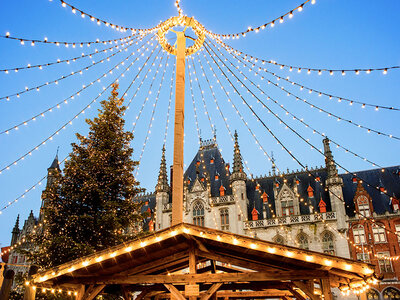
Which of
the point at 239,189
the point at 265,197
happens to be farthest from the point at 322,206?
the point at 239,189

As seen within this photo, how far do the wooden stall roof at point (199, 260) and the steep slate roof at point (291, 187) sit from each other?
22.0 meters

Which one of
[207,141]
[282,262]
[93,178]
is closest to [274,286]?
[282,262]

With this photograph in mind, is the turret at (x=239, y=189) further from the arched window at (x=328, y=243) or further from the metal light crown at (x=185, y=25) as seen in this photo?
the metal light crown at (x=185, y=25)

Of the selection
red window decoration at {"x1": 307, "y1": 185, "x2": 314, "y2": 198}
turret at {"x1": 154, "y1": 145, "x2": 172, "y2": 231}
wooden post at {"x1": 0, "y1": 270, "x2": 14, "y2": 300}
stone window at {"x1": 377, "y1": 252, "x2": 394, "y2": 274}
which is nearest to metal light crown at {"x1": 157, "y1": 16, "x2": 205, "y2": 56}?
wooden post at {"x1": 0, "y1": 270, "x2": 14, "y2": 300}

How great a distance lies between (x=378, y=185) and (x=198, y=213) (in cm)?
1748

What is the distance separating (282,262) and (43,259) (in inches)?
422

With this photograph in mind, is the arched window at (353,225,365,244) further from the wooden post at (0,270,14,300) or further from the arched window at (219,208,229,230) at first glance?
the wooden post at (0,270,14,300)

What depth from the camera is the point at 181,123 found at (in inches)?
353

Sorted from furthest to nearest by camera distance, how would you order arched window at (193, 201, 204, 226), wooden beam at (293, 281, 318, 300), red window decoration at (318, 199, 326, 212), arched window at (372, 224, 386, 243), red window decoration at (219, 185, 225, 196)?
red window decoration at (219, 185, 225, 196)
arched window at (193, 201, 204, 226)
red window decoration at (318, 199, 326, 212)
arched window at (372, 224, 386, 243)
wooden beam at (293, 281, 318, 300)

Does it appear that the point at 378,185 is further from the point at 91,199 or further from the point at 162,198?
the point at 91,199

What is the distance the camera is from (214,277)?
6.87 m

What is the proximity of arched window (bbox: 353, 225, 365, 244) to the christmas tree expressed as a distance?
19.5 metres

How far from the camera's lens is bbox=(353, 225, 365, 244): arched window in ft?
81.1

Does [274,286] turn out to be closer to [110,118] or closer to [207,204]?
[110,118]
